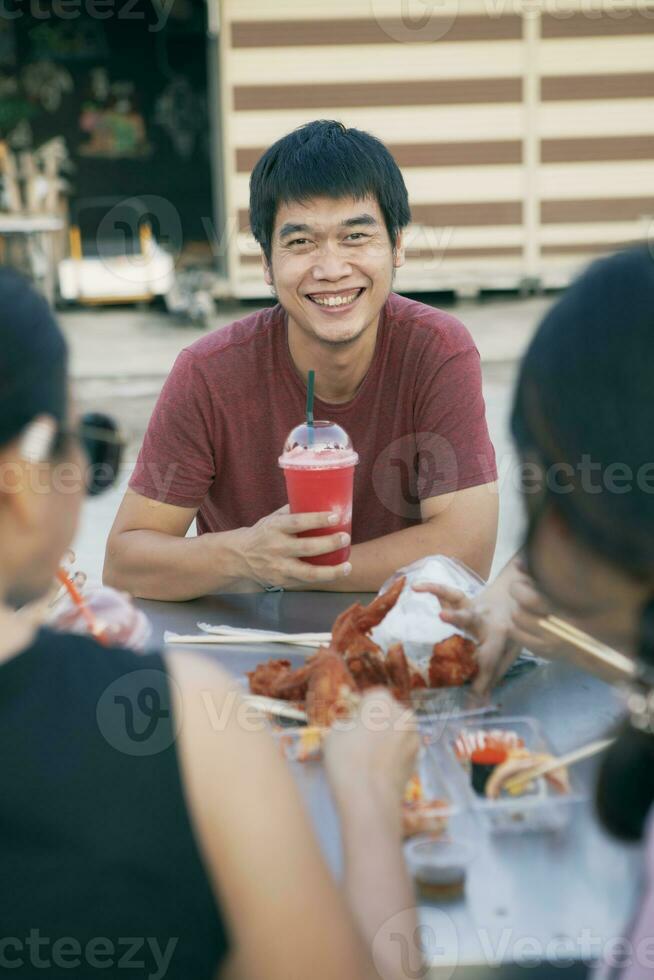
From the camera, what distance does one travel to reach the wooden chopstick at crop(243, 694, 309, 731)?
5.98 ft

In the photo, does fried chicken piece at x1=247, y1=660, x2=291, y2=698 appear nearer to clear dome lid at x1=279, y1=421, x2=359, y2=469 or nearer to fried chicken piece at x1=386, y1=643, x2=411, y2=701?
fried chicken piece at x1=386, y1=643, x2=411, y2=701

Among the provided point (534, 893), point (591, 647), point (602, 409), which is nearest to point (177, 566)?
point (591, 647)

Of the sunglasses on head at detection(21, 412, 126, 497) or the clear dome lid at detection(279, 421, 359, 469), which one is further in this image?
the clear dome lid at detection(279, 421, 359, 469)

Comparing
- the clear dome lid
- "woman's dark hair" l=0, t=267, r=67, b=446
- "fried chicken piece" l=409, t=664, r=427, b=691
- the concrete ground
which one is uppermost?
"woman's dark hair" l=0, t=267, r=67, b=446

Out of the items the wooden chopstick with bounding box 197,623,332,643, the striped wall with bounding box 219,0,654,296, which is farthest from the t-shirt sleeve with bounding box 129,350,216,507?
the striped wall with bounding box 219,0,654,296

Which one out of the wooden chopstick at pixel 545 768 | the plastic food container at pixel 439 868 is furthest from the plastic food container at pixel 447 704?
the plastic food container at pixel 439 868

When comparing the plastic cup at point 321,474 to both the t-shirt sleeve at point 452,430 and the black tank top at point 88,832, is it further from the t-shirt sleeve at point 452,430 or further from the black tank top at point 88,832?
the black tank top at point 88,832

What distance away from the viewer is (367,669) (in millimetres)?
1965

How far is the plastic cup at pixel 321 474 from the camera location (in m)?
2.40

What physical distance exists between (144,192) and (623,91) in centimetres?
648

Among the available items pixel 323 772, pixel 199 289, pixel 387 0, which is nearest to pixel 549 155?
pixel 387 0

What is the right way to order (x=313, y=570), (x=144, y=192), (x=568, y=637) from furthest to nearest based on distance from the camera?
(x=144, y=192) → (x=313, y=570) → (x=568, y=637)

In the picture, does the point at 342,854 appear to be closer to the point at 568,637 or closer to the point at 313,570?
the point at 568,637

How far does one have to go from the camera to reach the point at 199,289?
1280cm
